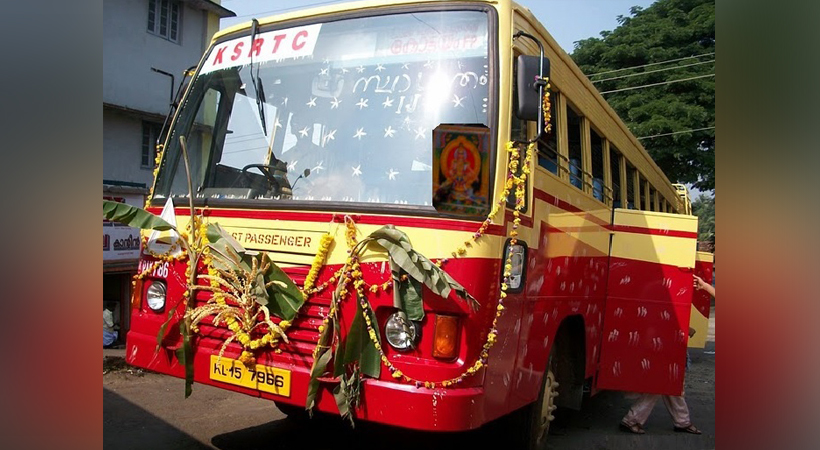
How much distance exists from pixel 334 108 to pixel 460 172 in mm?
960

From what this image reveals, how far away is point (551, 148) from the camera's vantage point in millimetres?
4734

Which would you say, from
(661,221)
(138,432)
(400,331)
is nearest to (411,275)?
(400,331)

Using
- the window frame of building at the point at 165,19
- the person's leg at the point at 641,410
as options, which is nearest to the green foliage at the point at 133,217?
the person's leg at the point at 641,410

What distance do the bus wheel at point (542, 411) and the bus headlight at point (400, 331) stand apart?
147 centimetres

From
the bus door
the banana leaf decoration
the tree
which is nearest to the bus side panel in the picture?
the bus door

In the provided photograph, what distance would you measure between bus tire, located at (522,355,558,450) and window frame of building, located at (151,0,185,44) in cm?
1327

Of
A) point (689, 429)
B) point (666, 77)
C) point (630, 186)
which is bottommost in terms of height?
point (689, 429)

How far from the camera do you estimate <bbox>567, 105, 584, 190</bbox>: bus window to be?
5266 mm

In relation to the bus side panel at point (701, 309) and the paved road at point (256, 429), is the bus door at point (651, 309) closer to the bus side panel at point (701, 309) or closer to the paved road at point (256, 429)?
the paved road at point (256, 429)

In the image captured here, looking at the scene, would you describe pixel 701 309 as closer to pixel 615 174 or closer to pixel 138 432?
pixel 615 174

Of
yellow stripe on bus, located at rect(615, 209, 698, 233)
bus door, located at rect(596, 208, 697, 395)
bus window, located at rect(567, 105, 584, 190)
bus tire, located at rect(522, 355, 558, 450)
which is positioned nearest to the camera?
bus tire, located at rect(522, 355, 558, 450)

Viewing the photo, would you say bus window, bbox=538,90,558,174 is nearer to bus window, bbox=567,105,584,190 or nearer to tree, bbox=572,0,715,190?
bus window, bbox=567,105,584,190

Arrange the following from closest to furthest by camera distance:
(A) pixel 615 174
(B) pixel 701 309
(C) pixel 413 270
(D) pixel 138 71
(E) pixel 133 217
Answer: (C) pixel 413 270 < (E) pixel 133 217 < (A) pixel 615 174 < (B) pixel 701 309 < (D) pixel 138 71
